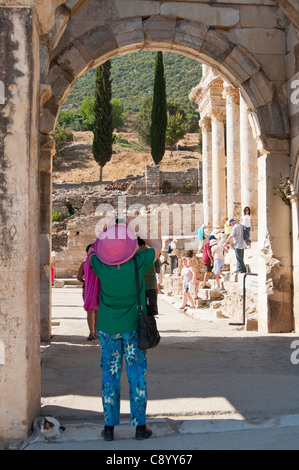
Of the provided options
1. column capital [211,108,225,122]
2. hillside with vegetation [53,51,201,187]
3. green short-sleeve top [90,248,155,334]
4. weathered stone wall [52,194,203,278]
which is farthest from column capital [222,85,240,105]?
hillside with vegetation [53,51,201,187]

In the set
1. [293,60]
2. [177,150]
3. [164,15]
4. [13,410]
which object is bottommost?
[13,410]

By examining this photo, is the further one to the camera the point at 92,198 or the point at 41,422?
the point at 92,198

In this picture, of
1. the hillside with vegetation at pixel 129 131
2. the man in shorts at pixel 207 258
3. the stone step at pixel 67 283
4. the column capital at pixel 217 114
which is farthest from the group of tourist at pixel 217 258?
the hillside with vegetation at pixel 129 131

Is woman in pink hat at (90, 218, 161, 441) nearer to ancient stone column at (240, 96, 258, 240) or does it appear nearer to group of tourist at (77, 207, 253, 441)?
group of tourist at (77, 207, 253, 441)

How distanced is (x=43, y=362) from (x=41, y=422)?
2696 mm

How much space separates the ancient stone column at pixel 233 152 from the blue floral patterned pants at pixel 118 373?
49.8 feet

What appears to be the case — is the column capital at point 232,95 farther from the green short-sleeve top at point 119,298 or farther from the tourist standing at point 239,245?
the green short-sleeve top at point 119,298

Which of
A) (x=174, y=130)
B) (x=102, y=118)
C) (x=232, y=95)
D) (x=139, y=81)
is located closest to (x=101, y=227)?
(x=232, y=95)

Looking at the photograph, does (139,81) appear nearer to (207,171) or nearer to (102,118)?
(102,118)

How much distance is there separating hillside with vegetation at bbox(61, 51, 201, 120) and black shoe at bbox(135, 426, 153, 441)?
3374 inches

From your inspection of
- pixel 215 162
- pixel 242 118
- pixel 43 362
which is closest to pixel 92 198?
pixel 215 162

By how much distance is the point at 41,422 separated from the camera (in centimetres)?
389

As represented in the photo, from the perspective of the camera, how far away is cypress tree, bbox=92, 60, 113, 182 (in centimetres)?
4662
